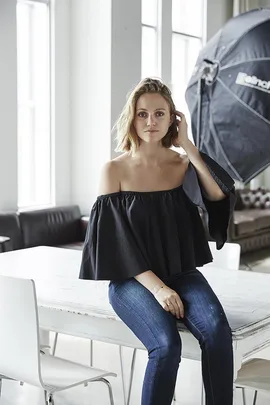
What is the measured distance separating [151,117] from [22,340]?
0.94m

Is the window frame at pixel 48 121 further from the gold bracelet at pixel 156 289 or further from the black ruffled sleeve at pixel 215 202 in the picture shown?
the gold bracelet at pixel 156 289

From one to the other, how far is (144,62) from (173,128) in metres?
5.89

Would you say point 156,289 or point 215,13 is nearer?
point 156,289

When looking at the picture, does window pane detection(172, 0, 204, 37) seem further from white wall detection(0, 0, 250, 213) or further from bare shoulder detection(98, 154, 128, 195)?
bare shoulder detection(98, 154, 128, 195)

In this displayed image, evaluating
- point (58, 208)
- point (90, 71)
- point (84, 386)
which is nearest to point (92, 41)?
point (90, 71)

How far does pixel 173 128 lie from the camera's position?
294cm

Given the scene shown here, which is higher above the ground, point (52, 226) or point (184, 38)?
point (184, 38)

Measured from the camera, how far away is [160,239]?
9.03 feet

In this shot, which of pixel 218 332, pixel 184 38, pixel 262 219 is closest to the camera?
pixel 218 332

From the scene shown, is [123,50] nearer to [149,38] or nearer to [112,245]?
[149,38]

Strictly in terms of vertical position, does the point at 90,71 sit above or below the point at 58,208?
above

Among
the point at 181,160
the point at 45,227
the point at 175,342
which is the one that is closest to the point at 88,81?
the point at 45,227

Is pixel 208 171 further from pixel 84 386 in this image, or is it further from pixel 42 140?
pixel 42 140

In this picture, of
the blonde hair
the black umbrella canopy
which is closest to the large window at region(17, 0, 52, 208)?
the black umbrella canopy
